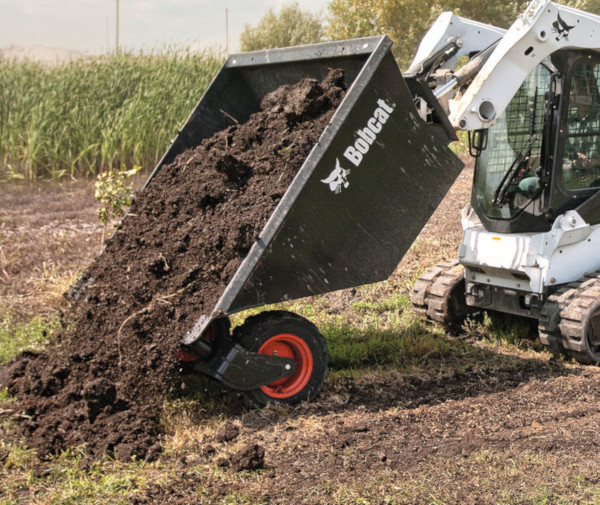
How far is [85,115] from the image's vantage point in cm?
1409

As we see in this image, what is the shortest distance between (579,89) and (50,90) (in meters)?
11.8

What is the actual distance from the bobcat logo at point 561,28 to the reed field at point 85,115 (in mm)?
10180

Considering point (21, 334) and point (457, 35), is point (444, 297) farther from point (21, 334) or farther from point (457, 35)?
point (21, 334)

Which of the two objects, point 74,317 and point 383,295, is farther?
point 383,295

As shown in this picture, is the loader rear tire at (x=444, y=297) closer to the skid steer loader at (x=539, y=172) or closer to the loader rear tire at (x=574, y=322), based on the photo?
the skid steer loader at (x=539, y=172)

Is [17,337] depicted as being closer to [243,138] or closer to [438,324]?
[243,138]

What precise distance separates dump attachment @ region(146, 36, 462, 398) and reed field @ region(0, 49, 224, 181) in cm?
1000

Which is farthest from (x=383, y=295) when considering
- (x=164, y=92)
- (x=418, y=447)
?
(x=164, y=92)

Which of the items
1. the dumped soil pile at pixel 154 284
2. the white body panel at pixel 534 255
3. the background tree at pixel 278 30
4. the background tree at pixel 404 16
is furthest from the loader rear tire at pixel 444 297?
the background tree at pixel 278 30

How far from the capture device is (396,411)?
14.2 feet

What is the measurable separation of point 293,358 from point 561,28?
2.68m

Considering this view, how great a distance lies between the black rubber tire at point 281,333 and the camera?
4.23m

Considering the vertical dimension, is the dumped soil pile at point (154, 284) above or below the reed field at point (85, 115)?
below

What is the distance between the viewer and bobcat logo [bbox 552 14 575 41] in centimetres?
470
